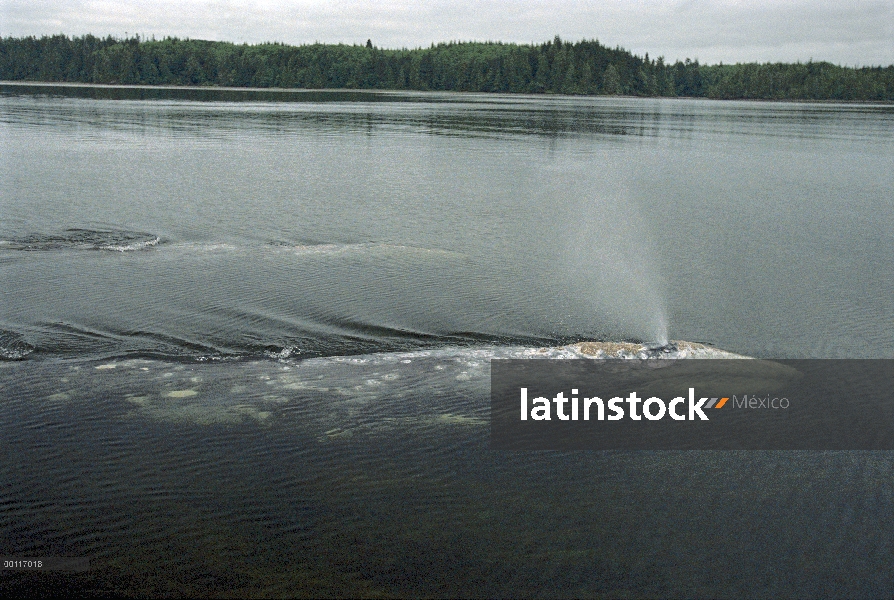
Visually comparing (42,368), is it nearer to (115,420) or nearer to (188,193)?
(115,420)

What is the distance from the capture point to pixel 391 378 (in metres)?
17.7

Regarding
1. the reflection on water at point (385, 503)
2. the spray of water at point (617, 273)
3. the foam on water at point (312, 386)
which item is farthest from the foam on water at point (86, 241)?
the spray of water at point (617, 273)

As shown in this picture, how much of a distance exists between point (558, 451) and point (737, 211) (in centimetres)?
2894

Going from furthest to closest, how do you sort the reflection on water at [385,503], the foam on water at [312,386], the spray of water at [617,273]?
the spray of water at [617,273]
the foam on water at [312,386]
the reflection on water at [385,503]

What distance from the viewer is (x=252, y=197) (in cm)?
4075

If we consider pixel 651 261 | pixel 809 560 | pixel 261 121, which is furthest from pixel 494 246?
pixel 261 121

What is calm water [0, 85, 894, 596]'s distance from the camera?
1185 cm
